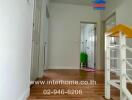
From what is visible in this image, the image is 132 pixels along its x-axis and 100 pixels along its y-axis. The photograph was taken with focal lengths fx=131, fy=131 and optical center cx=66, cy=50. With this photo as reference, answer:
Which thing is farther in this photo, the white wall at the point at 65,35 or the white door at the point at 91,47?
the white door at the point at 91,47

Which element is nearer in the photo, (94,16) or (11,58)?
(11,58)

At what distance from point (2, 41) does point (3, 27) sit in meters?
0.09

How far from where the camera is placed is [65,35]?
551 cm

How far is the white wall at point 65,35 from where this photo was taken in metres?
5.39

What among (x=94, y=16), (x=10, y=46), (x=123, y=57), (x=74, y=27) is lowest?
(x=123, y=57)

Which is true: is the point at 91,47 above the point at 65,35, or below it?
below

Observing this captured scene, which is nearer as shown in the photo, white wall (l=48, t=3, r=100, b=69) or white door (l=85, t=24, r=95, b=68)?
white wall (l=48, t=3, r=100, b=69)

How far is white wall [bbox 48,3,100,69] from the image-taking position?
5.39m

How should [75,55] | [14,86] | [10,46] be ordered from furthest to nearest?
1. [75,55]
2. [14,86]
3. [10,46]

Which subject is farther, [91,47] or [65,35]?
[91,47]

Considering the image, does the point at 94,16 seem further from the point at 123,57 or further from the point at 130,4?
the point at 123,57

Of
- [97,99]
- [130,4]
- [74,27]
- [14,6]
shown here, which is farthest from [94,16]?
[14,6]

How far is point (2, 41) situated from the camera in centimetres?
84

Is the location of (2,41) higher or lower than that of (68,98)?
higher
